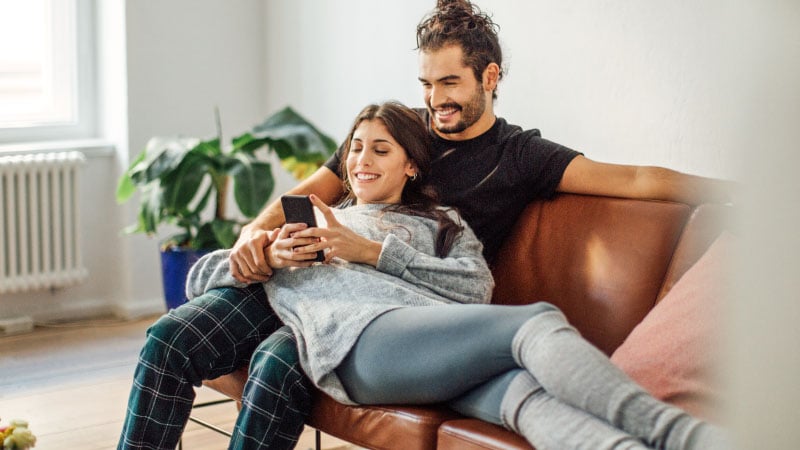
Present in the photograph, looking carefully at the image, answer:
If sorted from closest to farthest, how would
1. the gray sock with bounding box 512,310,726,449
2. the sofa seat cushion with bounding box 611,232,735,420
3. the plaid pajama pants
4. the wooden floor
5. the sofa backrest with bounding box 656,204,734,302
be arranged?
the gray sock with bounding box 512,310,726,449 → the sofa seat cushion with bounding box 611,232,735,420 → the plaid pajama pants → the sofa backrest with bounding box 656,204,734,302 → the wooden floor

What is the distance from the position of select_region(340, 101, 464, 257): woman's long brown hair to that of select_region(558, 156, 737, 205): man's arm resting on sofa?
29 cm

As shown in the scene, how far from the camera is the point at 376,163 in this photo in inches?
88.6

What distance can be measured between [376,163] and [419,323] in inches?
21.7

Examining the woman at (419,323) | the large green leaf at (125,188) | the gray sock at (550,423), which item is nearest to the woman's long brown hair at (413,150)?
the woman at (419,323)

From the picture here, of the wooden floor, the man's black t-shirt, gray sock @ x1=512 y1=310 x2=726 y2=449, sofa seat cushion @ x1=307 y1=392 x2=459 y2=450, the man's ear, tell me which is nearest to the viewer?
gray sock @ x1=512 y1=310 x2=726 y2=449

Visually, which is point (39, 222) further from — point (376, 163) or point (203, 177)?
point (376, 163)

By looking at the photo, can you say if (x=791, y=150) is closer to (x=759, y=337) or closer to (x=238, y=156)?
(x=759, y=337)

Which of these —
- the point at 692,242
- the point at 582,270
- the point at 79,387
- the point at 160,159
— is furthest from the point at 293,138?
the point at 692,242

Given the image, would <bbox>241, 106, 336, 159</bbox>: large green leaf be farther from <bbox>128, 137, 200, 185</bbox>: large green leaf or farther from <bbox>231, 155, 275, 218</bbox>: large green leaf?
<bbox>128, 137, 200, 185</bbox>: large green leaf

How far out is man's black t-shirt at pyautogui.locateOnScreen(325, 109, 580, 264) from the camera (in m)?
2.25

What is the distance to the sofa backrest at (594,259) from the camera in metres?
2.07

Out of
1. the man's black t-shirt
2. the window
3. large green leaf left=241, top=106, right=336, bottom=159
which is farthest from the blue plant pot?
the man's black t-shirt

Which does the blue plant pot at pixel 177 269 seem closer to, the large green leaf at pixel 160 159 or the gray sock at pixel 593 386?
the large green leaf at pixel 160 159

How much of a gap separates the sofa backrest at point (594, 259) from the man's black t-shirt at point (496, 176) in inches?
1.5
